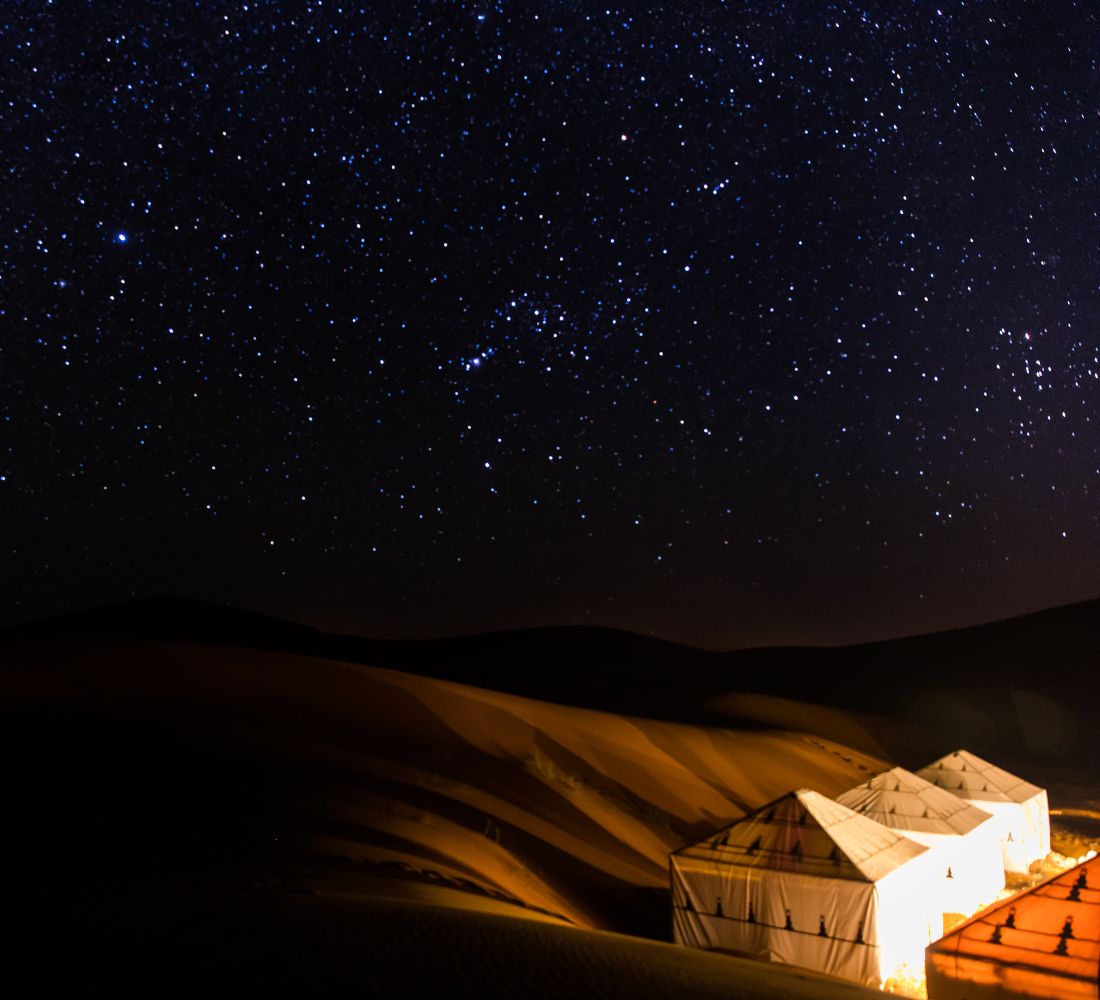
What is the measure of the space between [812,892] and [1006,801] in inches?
414

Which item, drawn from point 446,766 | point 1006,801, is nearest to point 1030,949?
point 1006,801

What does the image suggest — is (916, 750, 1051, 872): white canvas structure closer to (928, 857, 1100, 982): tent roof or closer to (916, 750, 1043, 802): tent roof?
(916, 750, 1043, 802): tent roof

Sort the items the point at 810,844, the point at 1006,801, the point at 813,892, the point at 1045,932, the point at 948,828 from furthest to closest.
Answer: the point at 1006,801 → the point at 948,828 → the point at 810,844 → the point at 813,892 → the point at 1045,932

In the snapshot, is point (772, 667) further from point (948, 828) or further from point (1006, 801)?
point (948, 828)

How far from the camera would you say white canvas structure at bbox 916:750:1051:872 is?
19672mm

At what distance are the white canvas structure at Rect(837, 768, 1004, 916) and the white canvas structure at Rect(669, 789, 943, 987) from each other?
375 cm

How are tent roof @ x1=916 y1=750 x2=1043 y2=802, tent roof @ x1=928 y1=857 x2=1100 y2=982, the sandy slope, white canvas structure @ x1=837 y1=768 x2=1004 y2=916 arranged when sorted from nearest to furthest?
tent roof @ x1=928 y1=857 x2=1100 y2=982
the sandy slope
white canvas structure @ x1=837 y1=768 x2=1004 y2=916
tent roof @ x1=916 y1=750 x2=1043 y2=802

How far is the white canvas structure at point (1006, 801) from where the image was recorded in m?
19.7

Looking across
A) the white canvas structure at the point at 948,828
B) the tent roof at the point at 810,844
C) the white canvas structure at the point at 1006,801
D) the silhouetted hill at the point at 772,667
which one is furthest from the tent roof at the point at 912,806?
the silhouetted hill at the point at 772,667

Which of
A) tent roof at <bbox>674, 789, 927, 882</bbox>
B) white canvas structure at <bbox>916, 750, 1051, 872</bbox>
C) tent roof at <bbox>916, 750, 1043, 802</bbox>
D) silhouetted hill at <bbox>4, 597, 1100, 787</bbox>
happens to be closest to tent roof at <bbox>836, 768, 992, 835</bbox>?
white canvas structure at <bbox>916, 750, 1051, 872</bbox>

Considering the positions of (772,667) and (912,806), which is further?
(772,667)

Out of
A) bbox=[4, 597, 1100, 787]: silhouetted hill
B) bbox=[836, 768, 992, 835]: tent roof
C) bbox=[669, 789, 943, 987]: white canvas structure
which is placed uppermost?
bbox=[4, 597, 1100, 787]: silhouetted hill

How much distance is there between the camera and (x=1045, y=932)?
9172mm

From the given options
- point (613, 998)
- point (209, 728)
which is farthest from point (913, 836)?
point (209, 728)
